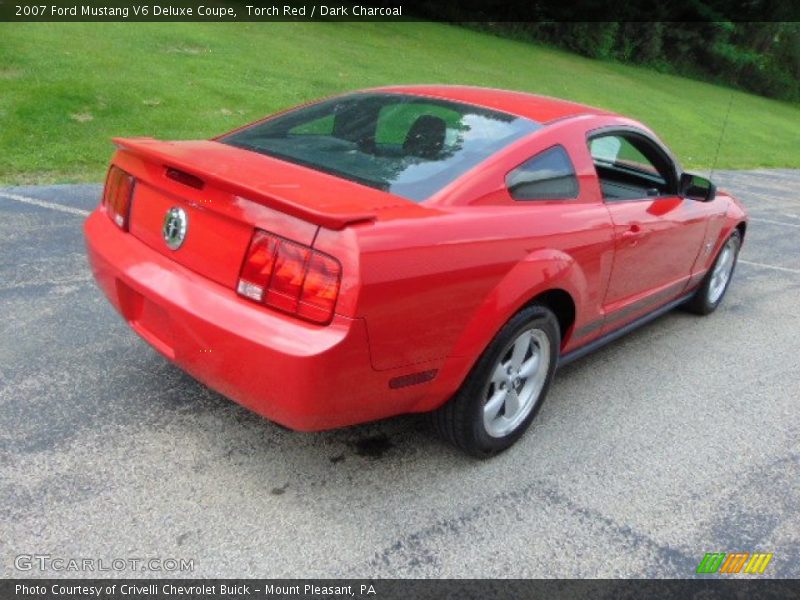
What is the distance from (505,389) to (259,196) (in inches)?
52.7

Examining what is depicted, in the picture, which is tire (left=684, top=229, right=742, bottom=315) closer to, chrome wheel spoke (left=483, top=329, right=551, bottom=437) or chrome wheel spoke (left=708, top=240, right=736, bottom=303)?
chrome wheel spoke (left=708, top=240, right=736, bottom=303)

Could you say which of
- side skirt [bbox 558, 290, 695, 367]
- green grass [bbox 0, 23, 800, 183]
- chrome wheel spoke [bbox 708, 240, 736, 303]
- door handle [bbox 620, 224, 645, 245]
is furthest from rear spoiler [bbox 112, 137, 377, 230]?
green grass [bbox 0, 23, 800, 183]

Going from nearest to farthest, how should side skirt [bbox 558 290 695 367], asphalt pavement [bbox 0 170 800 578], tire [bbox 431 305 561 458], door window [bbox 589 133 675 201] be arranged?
asphalt pavement [bbox 0 170 800 578]
tire [bbox 431 305 561 458]
side skirt [bbox 558 290 695 367]
door window [bbox 589 133 675 201]

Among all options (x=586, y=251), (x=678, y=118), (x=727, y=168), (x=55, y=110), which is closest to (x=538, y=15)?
(x=678, y=118)

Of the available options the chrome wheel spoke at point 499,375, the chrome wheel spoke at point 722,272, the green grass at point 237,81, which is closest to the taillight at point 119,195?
the chrome wheel spoke at point 499,375

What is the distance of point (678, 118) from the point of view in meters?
23.2

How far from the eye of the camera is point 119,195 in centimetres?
312

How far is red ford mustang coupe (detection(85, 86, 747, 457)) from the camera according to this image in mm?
2402

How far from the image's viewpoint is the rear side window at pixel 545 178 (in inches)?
122

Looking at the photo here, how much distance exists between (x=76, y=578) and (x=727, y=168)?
643 inches

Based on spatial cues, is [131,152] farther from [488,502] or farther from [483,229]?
[488,502]

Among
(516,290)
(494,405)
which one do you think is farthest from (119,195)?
(494,405)

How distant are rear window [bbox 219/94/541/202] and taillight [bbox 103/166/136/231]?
20.1 inches

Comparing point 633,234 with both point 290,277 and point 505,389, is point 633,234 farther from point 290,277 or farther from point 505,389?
point 290,277
